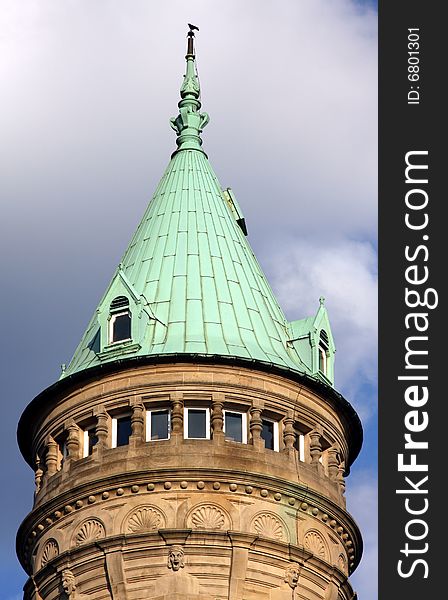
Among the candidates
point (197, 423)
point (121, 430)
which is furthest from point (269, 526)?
point (121, 430)

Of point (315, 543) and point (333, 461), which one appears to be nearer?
point (315, 543)

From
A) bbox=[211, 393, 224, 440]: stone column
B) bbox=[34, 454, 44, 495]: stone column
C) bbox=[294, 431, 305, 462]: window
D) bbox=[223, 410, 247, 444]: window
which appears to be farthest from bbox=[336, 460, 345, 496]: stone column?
bbox=[34, 454, 44, 495]: stone column

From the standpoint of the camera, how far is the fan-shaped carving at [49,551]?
4656cm

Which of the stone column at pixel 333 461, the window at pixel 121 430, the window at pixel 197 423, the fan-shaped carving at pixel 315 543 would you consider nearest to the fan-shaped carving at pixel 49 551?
the window at pixel 121 430

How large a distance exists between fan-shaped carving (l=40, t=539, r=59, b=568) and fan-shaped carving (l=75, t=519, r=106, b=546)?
28.5 inches

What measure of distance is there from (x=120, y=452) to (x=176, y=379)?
7.33 ft

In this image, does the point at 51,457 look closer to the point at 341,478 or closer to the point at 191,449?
the point at 191,449

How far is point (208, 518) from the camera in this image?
149ft

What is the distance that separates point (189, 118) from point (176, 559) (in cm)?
1486

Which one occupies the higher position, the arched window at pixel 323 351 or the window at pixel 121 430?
the arched window at pixel 323 351

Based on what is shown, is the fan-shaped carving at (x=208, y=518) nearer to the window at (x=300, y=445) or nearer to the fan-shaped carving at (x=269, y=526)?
the fan-shaped carving at (x=269, y=526)

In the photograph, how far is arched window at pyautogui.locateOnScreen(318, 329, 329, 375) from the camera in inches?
1957

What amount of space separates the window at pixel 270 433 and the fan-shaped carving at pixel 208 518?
94.8 inches

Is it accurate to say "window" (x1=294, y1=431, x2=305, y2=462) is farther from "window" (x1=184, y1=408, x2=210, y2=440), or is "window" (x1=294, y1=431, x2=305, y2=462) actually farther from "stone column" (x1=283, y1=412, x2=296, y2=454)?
"window" (x1=184, y1=408, x2=210, y2=440)
